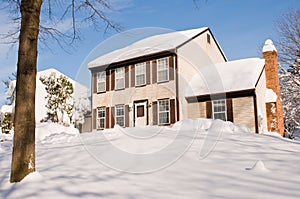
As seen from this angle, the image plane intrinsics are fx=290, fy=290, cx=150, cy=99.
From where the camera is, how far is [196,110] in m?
16.2

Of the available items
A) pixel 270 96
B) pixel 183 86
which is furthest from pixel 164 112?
pixel 270 96

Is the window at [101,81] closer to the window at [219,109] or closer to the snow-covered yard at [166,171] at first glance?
the window at [219,109]

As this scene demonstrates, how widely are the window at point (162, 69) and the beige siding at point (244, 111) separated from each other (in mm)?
4312

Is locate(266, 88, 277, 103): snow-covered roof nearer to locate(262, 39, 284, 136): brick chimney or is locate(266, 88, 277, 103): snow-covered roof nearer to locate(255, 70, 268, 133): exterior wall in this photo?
locate(262, 39, 284, 136): brick chimney

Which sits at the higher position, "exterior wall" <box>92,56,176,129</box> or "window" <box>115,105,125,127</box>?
"exterior wall" <box>92,56,176,129</box>

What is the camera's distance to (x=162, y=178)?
13.1 feet

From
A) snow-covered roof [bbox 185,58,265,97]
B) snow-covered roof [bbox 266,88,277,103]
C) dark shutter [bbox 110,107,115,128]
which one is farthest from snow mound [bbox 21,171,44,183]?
snow-covered roof [bbox 266,88,277,103]

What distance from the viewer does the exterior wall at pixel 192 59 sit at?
16781 millimetres

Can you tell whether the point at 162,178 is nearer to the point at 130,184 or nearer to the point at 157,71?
the point at 130,184

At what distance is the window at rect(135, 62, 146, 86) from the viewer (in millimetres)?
18297

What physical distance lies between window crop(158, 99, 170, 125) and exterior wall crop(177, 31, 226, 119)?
2.77 ft

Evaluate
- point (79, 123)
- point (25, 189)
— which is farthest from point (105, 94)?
point (25, 189)

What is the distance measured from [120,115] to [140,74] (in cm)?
293

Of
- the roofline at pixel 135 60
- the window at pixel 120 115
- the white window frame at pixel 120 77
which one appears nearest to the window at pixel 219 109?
the roofline at pixel 135 60
